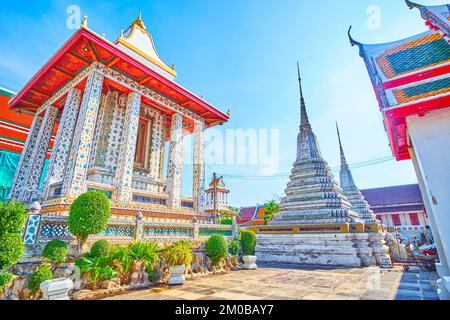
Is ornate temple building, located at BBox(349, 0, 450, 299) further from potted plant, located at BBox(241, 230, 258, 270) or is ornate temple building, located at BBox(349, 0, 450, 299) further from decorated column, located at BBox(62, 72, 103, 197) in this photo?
decorated column, located at BBox(62, 72, 103, 197)

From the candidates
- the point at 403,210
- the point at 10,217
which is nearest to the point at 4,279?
the point at 10,217

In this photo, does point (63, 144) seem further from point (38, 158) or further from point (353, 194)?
point (353, 194)

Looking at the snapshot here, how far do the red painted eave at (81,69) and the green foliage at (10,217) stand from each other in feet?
23.1

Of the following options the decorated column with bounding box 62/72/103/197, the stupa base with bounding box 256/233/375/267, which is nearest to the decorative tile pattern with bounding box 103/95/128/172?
the decorated column with bounding box 62/72/103/197

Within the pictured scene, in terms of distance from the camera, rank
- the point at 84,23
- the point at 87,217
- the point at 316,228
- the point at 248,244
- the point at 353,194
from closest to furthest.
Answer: the point at 87,217 < the point at 84,23 < the point at 248,244 < the point at 316,228 < the point at 353,194

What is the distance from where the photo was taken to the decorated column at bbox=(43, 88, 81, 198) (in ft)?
28.8

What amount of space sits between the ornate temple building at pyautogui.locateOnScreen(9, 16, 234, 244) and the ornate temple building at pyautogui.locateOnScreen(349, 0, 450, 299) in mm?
6994

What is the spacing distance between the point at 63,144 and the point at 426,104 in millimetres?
11233

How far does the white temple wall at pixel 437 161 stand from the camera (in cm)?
351

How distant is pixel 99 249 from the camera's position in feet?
17.1

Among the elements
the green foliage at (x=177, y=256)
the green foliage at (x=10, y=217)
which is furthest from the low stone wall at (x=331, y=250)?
the green foliage at (x=10, y=217)
